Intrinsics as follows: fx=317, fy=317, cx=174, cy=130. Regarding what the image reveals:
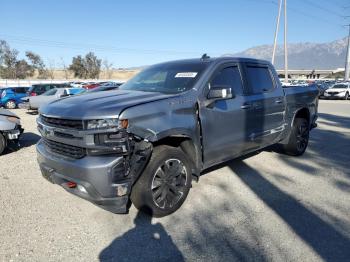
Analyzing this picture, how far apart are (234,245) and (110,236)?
4.49 feet

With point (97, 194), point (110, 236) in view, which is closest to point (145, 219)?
point (110, 236)

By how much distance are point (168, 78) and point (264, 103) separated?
5.76ft

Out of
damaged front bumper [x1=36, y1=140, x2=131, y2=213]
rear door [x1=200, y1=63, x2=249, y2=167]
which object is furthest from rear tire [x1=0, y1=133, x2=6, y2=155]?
rear door [x1=200, y1=63, x2=249, y2=167]

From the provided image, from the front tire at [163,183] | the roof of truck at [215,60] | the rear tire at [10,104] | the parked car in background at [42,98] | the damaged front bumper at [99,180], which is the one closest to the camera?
the damaged front bumper at [99,180]

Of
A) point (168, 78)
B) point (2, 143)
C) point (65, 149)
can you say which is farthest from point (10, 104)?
point (65, 149)

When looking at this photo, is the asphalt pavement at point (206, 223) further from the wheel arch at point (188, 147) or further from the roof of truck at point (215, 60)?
the roof of truck at point (215, 60)

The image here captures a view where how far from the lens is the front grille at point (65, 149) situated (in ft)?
11.7

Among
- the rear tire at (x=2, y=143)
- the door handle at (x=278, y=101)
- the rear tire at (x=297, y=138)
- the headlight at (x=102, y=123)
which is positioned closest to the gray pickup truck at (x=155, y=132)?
the headlight at (x=102, y=123)

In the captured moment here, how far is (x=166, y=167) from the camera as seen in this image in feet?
12.8

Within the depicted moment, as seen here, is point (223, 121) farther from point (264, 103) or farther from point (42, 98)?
point (42, 98)

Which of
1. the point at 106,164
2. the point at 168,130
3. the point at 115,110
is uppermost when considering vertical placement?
the point at 115,110

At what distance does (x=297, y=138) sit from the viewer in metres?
6.68

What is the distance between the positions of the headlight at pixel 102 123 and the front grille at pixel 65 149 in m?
0.30

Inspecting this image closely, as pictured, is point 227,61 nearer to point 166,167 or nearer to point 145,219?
point 166,167
